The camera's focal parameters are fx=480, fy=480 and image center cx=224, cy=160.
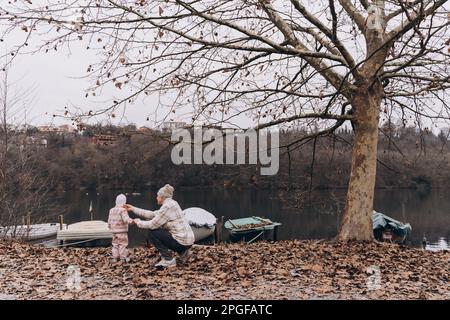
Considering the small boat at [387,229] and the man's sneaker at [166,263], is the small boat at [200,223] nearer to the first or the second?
the small boat at [387,229]

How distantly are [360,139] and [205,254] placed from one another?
391cm

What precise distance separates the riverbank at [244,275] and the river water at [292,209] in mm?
14204

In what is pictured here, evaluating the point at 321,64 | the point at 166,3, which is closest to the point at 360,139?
the point at 321,64

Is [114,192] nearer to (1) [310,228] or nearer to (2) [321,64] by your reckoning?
(1) [310,228]

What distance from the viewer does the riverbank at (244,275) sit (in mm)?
5785

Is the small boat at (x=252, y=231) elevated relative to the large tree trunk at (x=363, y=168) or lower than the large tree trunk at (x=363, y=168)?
lower

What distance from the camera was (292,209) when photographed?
81.9ft

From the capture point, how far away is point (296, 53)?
879 cm

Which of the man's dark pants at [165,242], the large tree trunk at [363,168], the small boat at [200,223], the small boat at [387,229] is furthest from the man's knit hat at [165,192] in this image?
the small boat at [387,229]

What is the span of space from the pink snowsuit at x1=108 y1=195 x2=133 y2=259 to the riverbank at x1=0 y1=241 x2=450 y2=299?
27 centimetres

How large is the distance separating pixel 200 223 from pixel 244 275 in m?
14.5

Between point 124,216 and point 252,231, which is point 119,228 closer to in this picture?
point 124,216

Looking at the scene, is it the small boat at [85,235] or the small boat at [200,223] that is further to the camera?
the small boat at [85,235]

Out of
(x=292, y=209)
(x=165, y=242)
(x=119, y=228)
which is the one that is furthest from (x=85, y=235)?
(x=165, y=242)
